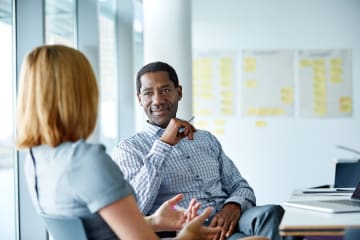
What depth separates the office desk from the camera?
1.71 m

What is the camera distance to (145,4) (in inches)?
167

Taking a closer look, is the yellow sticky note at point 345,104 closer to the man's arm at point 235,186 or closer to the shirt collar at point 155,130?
the man's arm at point 235,186

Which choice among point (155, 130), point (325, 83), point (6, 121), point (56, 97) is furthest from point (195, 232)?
point (325, 83)

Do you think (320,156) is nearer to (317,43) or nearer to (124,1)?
(317,43)

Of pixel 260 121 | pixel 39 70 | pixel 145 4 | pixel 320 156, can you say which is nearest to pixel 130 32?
pixel 145 4

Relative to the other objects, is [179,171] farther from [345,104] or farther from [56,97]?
[345,104]

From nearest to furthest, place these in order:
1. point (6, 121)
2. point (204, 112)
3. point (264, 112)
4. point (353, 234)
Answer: point (353, 234) < point (6, 121) < point (264, 112) < point (204, 112)

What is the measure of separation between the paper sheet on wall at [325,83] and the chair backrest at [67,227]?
13.5 feet

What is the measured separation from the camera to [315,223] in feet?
5.74

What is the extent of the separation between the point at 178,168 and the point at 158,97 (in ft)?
1.27

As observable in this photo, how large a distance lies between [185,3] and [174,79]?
1.53 m

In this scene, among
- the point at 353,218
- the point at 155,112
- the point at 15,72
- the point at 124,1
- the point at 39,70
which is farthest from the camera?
the point at 124,1

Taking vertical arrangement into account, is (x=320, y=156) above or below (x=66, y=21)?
below

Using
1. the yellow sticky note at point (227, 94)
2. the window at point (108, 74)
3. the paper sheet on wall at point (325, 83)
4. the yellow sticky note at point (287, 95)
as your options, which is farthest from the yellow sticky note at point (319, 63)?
the window at point (108, 74)
